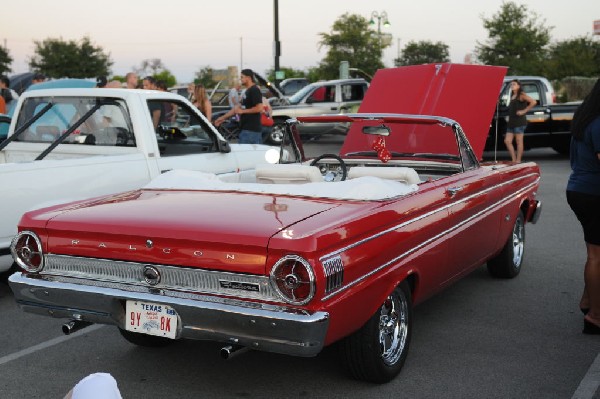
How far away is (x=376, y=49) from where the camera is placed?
55.7m

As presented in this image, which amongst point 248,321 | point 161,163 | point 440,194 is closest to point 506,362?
point 440,194

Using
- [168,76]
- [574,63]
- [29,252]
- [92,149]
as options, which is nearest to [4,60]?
[168,76]

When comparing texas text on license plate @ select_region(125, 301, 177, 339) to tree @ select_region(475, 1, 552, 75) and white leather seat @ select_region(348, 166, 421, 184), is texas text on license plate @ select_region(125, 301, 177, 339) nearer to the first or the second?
white leather seat @ select_region(348, 166, 421, 184)

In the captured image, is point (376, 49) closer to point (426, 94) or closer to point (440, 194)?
point (426, 94)

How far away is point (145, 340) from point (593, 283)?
290 cm

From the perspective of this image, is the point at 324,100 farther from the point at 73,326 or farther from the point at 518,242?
the point at 73,326

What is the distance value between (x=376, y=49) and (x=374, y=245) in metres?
53.2

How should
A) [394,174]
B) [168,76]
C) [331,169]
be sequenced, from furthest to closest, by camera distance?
[168,76] → [331,169] → [394,174]

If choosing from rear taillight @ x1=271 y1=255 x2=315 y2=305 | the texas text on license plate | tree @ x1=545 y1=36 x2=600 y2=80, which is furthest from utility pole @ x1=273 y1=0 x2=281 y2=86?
rear taillight @ x1=271 y1=255 x2=315 y2=305

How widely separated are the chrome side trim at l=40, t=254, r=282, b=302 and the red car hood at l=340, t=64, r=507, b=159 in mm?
4286

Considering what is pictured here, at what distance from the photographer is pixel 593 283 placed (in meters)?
5.10

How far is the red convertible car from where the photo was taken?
351 cm

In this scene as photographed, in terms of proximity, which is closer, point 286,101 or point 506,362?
point 506,362

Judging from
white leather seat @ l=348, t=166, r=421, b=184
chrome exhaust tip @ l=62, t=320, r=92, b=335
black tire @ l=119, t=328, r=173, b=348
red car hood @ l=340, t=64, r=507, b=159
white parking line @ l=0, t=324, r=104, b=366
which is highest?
red car hood @ l=340, t=64, r=507, b=159
